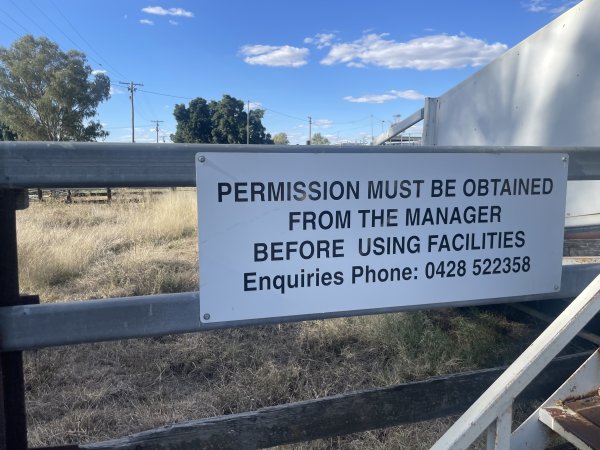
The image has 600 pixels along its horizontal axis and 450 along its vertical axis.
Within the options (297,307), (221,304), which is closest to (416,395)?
(297,307)

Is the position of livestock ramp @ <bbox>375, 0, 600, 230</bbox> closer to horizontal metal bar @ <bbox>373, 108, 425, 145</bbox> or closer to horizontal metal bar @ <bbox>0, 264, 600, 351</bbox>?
horizontal metal bar @ <bbox>373, 108, 425, 145</bbox>

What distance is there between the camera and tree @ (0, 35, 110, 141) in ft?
103

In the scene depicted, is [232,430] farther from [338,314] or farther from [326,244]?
[326,244]

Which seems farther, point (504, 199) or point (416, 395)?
point (416, 395)

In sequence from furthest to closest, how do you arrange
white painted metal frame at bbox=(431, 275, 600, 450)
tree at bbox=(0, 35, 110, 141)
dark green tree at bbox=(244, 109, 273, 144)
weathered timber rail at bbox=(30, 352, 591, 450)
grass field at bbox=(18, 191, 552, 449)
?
1. dark green tree at bbox=(244, 109, 273, 144)
2. tree at bbox=(0, 35, 110, 141)
3. grass field at bbox=(18, 191, 552, 449)
4. weathered timber rail at bbox=(30, 352, 591, 450)
5. white painted metal frame at bbox=(431, 275, 600, 450)

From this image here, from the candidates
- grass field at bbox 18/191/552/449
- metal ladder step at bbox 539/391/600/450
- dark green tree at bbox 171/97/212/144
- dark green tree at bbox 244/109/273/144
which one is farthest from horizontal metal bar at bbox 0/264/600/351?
dark green tree at bbox 244/109/273/144

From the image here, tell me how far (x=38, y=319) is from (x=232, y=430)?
97cm

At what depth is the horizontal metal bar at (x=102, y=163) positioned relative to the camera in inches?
53.5

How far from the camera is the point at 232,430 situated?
2031mm

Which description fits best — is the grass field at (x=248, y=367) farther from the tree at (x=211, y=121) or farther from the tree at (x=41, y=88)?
the tree at (x=211, y=121)

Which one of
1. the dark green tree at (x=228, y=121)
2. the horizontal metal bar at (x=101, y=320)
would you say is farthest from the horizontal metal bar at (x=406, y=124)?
the dark green tree at (x=228, y=121)

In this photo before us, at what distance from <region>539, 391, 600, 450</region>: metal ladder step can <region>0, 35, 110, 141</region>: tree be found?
35.4 meters

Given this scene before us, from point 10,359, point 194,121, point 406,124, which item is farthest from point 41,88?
point 10,359

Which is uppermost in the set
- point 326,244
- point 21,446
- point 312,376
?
point 326,244
